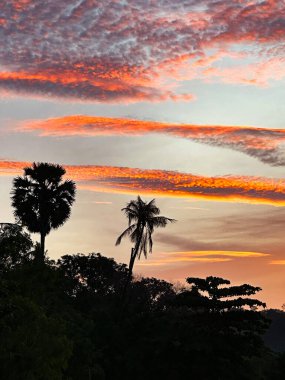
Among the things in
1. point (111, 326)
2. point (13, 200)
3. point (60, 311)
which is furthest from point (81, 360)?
point (13, 200)

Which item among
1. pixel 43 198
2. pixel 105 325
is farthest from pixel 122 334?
pixel 43 198

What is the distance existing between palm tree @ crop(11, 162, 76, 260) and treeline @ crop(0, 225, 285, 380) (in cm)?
943

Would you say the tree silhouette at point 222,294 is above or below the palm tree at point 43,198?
below

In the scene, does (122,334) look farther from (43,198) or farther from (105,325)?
(43,198)

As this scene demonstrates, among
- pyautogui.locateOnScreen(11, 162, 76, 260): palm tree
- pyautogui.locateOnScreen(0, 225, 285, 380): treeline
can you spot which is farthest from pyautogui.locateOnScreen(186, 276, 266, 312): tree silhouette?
pyautogui.locateOnScreen(11, 162, 76, 260): palm tree

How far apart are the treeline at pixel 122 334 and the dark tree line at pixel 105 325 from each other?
55 mm

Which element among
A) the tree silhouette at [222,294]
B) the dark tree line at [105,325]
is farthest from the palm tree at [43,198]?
the tree silhouette at [222,294]

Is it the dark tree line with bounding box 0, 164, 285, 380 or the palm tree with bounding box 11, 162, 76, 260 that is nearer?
the dark tree line with bounding box 0, 164, 285, 380

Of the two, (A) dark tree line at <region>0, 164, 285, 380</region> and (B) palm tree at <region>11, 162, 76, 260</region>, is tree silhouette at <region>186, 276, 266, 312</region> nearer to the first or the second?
(A) dark tree line at <region>0, 164, 285, 380</region>

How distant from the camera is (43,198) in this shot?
5109cm

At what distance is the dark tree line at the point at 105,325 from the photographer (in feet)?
71.2

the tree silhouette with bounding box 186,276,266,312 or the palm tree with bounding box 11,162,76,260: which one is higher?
the palm tree with bounding box 11,162,76,260

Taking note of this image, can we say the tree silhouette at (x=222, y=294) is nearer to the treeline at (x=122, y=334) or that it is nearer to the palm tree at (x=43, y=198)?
the treeline at (x=122, y=334)

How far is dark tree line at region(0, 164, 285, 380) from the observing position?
71.2ft
